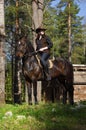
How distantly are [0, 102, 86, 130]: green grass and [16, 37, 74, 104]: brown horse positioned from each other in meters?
2.36

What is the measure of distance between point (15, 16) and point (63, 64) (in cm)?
2043

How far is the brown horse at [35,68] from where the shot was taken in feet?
42.3

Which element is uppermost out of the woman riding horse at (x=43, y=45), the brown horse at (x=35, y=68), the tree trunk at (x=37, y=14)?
the tree trunk at (x=37, y=14)

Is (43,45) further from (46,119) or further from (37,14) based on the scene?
(37,14)

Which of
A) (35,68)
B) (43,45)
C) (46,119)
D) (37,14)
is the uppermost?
(37,14)

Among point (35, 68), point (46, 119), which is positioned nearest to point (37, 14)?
point (35, 68)

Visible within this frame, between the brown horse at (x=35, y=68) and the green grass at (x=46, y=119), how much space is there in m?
2.36

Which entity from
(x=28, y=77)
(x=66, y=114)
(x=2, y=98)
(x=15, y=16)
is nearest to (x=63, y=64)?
(x=28, y=77)

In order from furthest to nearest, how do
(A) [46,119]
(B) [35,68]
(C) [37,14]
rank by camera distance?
1. (C) [37,14]
2. (B) [35,68]
3. (A) [46,119]

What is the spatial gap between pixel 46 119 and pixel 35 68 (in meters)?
3.87

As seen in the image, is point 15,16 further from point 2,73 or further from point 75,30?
point 75,30

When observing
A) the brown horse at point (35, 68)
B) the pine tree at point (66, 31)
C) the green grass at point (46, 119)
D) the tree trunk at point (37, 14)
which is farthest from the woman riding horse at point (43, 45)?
the pine tree at point (66, 31)

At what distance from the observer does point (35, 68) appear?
518 inches

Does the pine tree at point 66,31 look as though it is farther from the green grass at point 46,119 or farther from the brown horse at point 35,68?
the green grass at point 46,119
